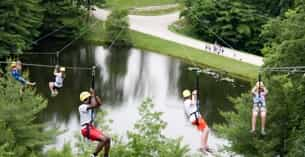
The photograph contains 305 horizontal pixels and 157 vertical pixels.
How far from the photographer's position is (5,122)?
31.4 m

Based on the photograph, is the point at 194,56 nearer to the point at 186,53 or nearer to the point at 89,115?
the point at 186,53

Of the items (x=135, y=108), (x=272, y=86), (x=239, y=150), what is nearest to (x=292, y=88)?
(x=272, y=86)

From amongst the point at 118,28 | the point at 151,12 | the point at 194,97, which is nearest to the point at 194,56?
the point at 118,28

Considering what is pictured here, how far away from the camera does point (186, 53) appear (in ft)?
240

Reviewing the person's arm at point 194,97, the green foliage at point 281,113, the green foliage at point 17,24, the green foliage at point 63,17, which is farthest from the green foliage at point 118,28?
the person's arm at point 194,97

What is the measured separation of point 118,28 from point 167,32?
7.18m

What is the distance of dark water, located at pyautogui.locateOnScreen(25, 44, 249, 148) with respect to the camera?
49.8 meters

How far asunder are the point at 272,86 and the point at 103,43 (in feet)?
144

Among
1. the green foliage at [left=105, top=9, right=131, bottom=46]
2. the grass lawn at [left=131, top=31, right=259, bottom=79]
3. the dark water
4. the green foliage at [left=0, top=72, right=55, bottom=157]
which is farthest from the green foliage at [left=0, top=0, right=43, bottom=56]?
the green foliage at [left=0, top=72, right=55, bottom=157]

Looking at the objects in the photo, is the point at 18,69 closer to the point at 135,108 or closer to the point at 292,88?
the point at 292,88

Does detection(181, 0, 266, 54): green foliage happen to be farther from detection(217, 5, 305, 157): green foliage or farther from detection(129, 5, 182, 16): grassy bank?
detection(217, 5, 305, 157): green foliage

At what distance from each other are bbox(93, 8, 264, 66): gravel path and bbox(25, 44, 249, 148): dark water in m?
4.59

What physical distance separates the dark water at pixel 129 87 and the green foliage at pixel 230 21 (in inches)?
311

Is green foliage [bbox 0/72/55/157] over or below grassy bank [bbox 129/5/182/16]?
below
